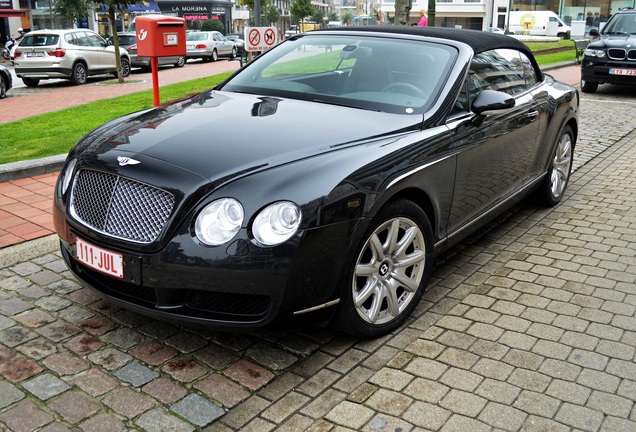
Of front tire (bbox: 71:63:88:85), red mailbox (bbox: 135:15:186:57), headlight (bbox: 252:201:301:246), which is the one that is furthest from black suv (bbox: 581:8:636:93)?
front tire (bbox: 71:63:88:85)

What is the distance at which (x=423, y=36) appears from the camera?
15.0 ft

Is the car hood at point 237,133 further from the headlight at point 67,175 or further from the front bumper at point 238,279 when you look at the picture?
the front bumper at point 238,279

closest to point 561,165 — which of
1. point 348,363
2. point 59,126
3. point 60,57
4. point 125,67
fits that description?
point 348,363

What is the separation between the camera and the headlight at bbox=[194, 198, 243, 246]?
2980 mm

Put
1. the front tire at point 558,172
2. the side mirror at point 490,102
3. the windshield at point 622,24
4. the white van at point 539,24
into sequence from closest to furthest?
1. the side mirror at point 490,102
2. the front tire at point 558,172
3. the windshield at point 622,24
4. the white van at point 539,24

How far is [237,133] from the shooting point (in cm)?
353

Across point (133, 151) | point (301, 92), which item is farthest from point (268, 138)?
point (301, 92)

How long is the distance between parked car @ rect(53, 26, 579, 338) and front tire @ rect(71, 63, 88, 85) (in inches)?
611

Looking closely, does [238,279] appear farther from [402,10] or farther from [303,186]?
[402,10]

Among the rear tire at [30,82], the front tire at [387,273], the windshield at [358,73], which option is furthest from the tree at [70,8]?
the front tire at [387,273]

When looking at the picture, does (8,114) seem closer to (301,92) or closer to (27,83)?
(27,83)

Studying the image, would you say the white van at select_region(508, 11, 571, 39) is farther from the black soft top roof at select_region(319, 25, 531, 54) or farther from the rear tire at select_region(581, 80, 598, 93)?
the black soft top roof at select_region(319, 25, 531, 54)

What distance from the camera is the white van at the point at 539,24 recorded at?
53.6m

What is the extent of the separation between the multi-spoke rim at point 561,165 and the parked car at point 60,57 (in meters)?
15.5
